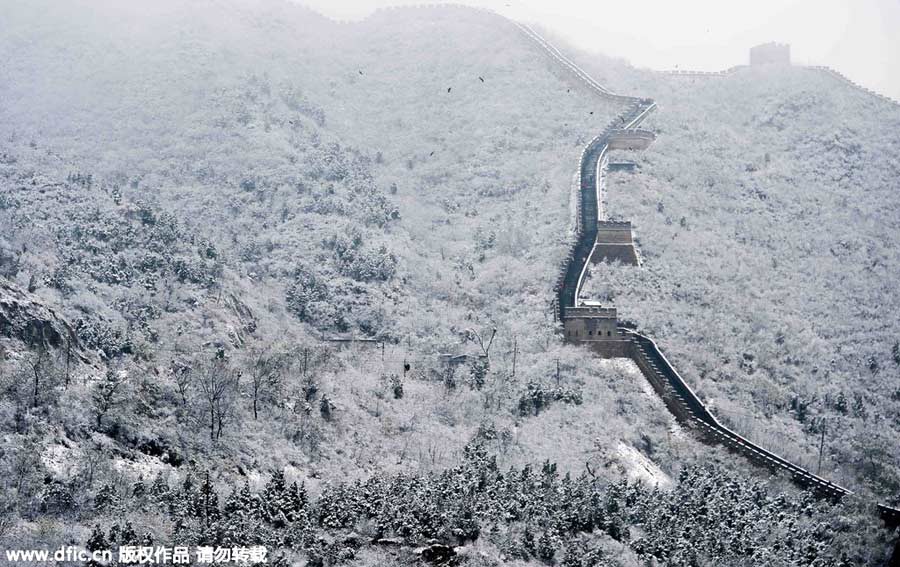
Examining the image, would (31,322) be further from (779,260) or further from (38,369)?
(779,260)

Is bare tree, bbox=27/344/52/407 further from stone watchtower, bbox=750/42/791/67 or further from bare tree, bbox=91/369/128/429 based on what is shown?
stone watchtower, bbox=750/42/791/67

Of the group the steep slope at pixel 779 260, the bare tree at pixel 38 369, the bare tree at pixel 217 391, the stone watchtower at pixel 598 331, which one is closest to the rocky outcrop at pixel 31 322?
the bare tree at pixel 38 369

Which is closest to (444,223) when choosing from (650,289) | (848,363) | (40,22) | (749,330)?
(650,289)

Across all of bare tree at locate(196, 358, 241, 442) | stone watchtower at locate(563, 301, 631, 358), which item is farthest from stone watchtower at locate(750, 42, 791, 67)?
bare tree at locate(196, 358, 241, 442)

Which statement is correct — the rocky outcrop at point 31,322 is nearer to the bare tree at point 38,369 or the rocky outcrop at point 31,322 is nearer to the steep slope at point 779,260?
the bare tree at point 38,369

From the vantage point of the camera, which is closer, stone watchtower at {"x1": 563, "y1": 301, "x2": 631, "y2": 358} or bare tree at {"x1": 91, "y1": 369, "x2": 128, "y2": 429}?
bare tree at {"x1": 91, "y1": 369, "x2": 128, "y2": 429}

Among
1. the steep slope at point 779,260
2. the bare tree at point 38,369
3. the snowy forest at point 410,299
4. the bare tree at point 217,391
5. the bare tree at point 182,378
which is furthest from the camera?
the steep slope at point 779,260
